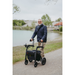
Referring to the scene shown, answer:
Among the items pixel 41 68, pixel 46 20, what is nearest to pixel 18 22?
pixel 46 20

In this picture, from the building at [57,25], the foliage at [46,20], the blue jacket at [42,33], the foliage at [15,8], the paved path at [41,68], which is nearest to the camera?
the paved path at [41,68]

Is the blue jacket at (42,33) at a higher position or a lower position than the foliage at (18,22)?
lower

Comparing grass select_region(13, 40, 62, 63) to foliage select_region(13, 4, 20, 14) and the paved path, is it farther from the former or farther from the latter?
foliage select_region(13, 4, 20, 14)

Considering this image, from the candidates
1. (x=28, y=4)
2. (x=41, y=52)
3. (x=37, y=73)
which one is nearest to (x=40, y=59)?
(x=41, y=52)

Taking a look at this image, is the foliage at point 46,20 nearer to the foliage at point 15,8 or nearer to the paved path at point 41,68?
the foliage at point 15,8

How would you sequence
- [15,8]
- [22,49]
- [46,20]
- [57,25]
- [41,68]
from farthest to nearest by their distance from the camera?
[22,49] → [57,25] → [15,8] → [46,20] → [41,68]

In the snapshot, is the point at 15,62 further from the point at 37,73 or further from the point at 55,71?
the point at 55,71

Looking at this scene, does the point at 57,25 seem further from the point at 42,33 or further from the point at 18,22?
the point at 18,22

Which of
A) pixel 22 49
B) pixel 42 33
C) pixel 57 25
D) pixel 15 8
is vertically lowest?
pixel 22 49

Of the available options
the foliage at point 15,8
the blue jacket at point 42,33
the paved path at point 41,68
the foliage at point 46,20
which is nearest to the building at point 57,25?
the foliage at point 46,20

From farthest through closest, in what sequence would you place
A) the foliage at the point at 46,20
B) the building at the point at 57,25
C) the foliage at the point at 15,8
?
the building at the point at 57,25 < the foliage at the point at 15,8 < the foliage at the point at 46,20

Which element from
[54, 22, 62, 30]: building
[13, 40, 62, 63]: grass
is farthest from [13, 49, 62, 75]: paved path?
[54, 22, 62, 30]: building

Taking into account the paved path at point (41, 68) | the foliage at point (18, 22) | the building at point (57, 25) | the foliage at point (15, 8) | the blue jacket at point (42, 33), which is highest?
the foliage at point (15, 8)
